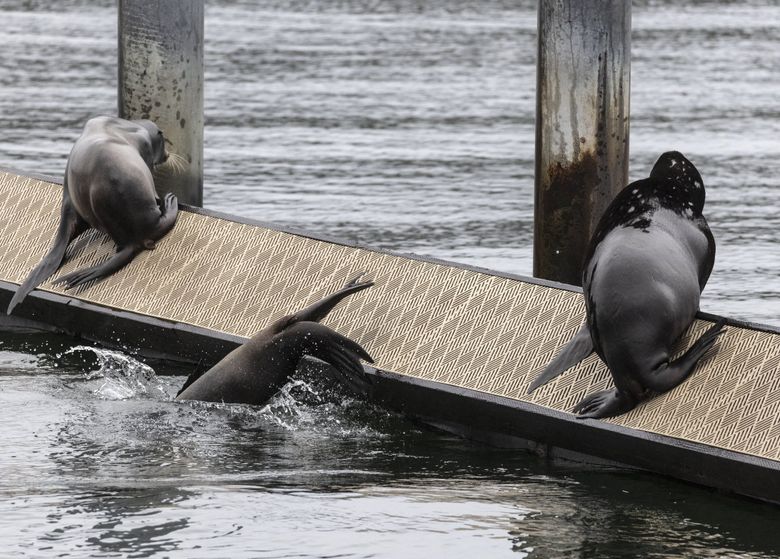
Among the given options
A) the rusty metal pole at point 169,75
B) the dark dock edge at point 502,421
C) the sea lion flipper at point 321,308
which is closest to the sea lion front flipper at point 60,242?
the dark dock edge at point 502,421

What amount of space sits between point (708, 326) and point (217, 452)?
2.11 meters

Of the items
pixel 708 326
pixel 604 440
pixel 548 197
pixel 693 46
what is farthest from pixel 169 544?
pixel 693 46

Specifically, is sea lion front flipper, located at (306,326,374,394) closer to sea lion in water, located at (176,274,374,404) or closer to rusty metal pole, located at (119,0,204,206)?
sea lion in water, located at (176,274,374,404)

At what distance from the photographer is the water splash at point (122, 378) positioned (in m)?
7.89

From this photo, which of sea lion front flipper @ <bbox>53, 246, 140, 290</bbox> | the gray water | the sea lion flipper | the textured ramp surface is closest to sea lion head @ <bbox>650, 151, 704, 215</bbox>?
the textured ramp surface

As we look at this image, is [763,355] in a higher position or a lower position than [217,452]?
higher

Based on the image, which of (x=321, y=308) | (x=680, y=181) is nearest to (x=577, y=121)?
(x=680, y=181)

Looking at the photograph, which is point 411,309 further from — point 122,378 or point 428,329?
point 122,378

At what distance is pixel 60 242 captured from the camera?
9.30 m

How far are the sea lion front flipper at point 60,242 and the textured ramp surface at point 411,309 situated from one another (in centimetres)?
8

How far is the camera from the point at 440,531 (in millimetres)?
6082

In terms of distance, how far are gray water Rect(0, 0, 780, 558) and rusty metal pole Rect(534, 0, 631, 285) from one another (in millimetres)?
1287

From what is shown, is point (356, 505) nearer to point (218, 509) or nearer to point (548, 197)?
point (218, 509)

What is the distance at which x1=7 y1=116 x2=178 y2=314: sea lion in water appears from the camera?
9.06 m
